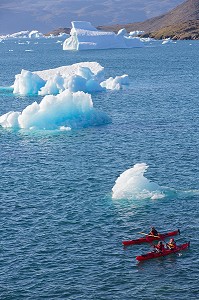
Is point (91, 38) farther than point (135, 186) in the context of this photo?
Yes

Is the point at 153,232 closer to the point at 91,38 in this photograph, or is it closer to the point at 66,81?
the point at 66,81

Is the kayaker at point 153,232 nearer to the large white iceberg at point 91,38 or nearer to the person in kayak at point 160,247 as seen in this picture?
the person in kayak at point 160,247

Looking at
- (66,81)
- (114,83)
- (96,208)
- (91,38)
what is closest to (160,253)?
(96,208)

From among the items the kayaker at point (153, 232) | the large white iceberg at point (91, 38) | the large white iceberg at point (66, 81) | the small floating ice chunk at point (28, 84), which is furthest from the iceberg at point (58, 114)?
the large white iceberg at point (91, 38)

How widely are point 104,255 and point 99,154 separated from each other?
2426cm

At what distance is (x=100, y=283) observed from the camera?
38.2m

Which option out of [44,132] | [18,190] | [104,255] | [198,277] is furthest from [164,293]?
[44,132]

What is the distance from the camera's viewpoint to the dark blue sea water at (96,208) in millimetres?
38500

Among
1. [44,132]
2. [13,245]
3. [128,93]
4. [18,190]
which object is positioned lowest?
[13,245]

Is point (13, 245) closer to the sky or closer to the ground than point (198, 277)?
closer to the sky

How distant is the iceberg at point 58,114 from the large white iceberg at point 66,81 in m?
18.2

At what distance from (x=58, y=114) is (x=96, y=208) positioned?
90.2ft

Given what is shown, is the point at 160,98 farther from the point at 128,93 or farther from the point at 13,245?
the point at 13,245

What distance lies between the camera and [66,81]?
3802 inches
